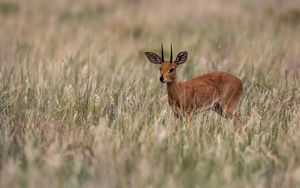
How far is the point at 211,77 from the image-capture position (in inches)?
243

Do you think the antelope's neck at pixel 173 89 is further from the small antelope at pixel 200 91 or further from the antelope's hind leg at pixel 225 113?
the antelope's hind leg at pixel 225 113

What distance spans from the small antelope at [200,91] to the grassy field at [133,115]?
0.11 meters

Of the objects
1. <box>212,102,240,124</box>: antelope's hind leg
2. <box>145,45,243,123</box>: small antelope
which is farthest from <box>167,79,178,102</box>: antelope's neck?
<box>212,102,240,124</box>: antelope's hind leg

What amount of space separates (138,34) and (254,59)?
10.3ft

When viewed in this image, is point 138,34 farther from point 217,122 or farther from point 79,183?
point 79,183

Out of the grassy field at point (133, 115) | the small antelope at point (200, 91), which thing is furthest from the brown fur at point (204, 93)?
the grassy field at point (133, 115)

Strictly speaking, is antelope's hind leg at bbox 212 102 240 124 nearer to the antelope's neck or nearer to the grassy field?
the grassy field

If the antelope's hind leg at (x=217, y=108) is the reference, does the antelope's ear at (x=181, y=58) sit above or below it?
above

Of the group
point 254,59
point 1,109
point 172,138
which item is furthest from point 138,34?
point 172,138

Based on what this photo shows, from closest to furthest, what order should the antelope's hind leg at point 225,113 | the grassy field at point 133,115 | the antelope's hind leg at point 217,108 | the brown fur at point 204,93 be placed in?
1. the grassy field at point 133,115
2. the antelope's hind leg at point 225,113
3. the brown fur at point 204,93
4. the antelope's hind leg at point 217,108

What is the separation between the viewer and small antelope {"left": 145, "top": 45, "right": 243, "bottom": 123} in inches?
225

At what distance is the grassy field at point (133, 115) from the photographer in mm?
4129

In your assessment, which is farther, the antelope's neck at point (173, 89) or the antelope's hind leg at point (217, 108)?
the antelope's hind leg at point (217, 108)

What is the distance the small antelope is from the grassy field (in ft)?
0.38
